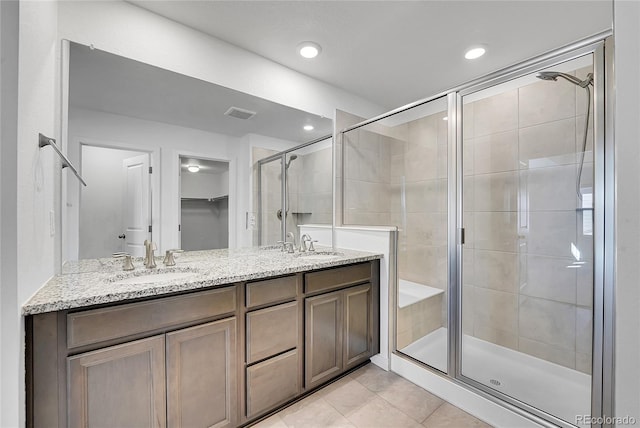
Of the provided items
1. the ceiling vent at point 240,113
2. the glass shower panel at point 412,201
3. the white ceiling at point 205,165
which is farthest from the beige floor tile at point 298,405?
the ceiling vent at point 240,113

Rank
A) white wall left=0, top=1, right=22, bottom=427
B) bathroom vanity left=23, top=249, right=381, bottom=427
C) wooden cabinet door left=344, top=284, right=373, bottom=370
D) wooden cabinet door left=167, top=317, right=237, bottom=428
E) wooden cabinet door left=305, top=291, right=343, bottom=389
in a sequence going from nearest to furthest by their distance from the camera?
white wall left=0, top=1, right=22, bottom=427
bathroom vanity left=23, top=249, right=381, bottom=427
wooden cabinet door left=167, top=317, right=237, bottom=428
wooden cabinet door left=305, top=291, right=343, bottom=389
wooden cabinet door left=344, top=284, right=373, bottom=370

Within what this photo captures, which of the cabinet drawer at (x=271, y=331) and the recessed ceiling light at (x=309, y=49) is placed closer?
the cabinet drawer at (x=271, y=331)

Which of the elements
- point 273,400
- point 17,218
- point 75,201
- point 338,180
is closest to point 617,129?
point 17,218

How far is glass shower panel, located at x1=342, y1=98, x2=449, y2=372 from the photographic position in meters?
2.15

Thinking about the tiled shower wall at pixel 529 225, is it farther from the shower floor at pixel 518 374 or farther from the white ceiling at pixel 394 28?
the white ceiling at pixel 394 28

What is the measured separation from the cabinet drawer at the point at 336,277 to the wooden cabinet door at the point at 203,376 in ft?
1.76

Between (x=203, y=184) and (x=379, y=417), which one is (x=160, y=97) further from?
(x=379, y=417)

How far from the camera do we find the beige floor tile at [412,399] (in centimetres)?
167

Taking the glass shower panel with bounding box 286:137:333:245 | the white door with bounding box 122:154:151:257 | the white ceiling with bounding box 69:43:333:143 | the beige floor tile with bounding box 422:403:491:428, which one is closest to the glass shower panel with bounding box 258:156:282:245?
the glass shower panel with bounding box 286:137:333:245

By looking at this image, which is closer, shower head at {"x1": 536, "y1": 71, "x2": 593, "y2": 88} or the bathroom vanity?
the bathroom vanity

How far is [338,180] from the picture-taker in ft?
8.68

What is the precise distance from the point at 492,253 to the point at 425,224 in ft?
1.83

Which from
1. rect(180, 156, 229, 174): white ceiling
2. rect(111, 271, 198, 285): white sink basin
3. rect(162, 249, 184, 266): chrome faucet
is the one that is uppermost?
rect(180, 156, 229, 174): white ceiling

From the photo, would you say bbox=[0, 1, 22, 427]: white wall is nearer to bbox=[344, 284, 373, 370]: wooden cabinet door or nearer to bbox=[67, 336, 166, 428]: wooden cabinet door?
bbox=[67, 336, 166, 428]: wooden cabinet door
